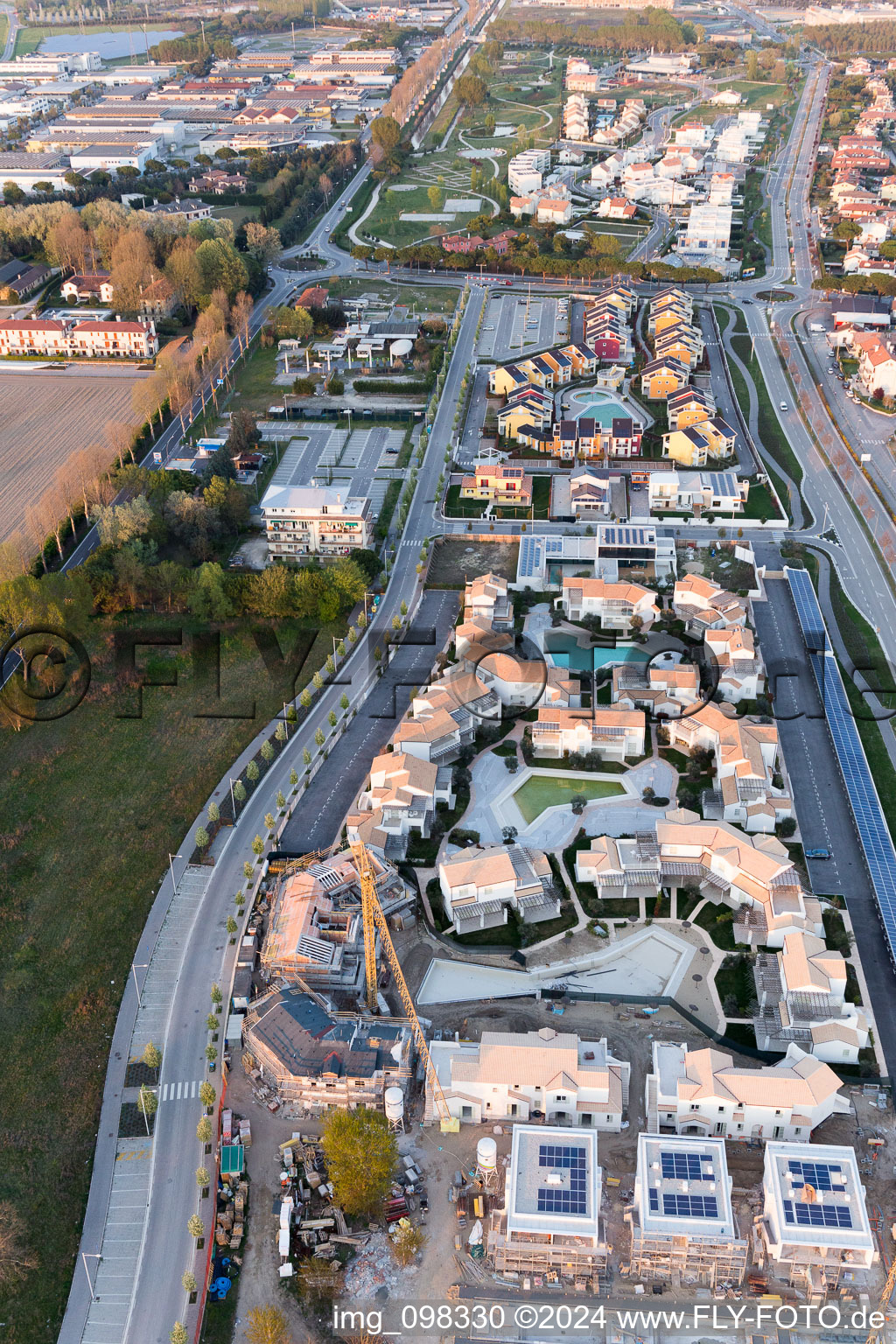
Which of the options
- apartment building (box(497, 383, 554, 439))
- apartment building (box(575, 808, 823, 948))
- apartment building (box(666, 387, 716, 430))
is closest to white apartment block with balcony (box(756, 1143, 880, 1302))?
apartment building (box(575, 808, 823, 948))

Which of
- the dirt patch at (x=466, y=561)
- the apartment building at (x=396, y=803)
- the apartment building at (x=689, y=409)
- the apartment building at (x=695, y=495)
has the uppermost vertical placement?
the apartment building at (x=689, y=409)

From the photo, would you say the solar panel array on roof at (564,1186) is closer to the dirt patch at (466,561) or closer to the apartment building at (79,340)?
the dirt patch at (466,561)

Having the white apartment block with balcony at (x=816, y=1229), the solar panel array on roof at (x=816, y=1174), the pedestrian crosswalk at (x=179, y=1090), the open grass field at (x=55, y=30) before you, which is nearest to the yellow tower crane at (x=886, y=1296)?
the white apartment block with balcony at (x=816, y=1229)

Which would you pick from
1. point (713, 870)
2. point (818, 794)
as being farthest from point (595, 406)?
point (713, 870)

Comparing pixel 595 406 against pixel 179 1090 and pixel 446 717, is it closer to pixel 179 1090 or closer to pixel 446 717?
pixel 446 717

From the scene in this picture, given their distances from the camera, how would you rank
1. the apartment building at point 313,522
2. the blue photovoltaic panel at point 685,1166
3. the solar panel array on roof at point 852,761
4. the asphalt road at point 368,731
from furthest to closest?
1. the apartment building at point 313,522
2. the asphalt road at point 368,731
3. the solar panel array on roof at point 852,761
4. the blue photovoltaic panel at point 685,1166

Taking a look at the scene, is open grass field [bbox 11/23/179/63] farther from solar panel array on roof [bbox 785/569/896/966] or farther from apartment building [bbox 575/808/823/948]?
apartment building [bbox 575/808/823/948]

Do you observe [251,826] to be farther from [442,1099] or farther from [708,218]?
[708,218]
